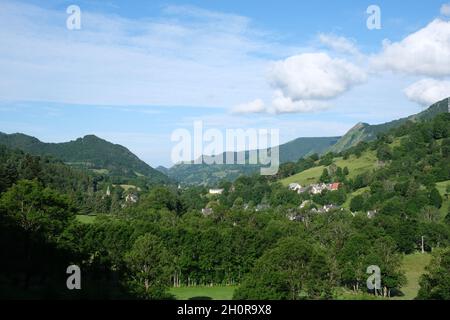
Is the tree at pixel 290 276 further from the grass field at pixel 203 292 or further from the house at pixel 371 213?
the house at pixel 371 213

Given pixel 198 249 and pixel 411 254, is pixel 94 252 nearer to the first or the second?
pixel 198 249

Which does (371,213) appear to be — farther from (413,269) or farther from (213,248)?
(213,248)

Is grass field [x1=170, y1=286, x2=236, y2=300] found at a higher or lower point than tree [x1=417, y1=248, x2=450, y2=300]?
lower

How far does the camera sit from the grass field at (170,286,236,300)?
6509cm

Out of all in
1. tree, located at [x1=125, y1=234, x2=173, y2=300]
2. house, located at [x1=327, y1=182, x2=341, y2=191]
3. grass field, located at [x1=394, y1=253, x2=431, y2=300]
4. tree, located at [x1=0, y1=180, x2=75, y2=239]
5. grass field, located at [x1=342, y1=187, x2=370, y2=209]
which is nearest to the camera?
tree, located at [x1=125, y1=234, x2=173, y2=300]

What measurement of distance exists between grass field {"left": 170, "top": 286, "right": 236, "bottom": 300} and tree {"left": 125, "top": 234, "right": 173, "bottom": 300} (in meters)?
10.7

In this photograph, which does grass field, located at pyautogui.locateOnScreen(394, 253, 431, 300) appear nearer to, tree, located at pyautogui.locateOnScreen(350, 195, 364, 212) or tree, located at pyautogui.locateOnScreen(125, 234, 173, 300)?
tree, located at pyautogui.locateOnScreen(125, 234, 173, 300)

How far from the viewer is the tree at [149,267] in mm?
47031

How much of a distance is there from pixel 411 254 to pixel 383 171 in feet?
248

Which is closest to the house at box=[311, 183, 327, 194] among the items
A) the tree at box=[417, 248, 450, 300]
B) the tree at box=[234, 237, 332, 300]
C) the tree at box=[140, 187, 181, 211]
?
the tree at box=[140, 187, 181, 211]

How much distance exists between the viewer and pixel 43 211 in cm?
5347

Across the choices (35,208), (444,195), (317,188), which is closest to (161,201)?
(317,188)

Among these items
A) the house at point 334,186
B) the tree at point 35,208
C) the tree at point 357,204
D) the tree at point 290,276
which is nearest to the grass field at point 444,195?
the tree at point 357,204
